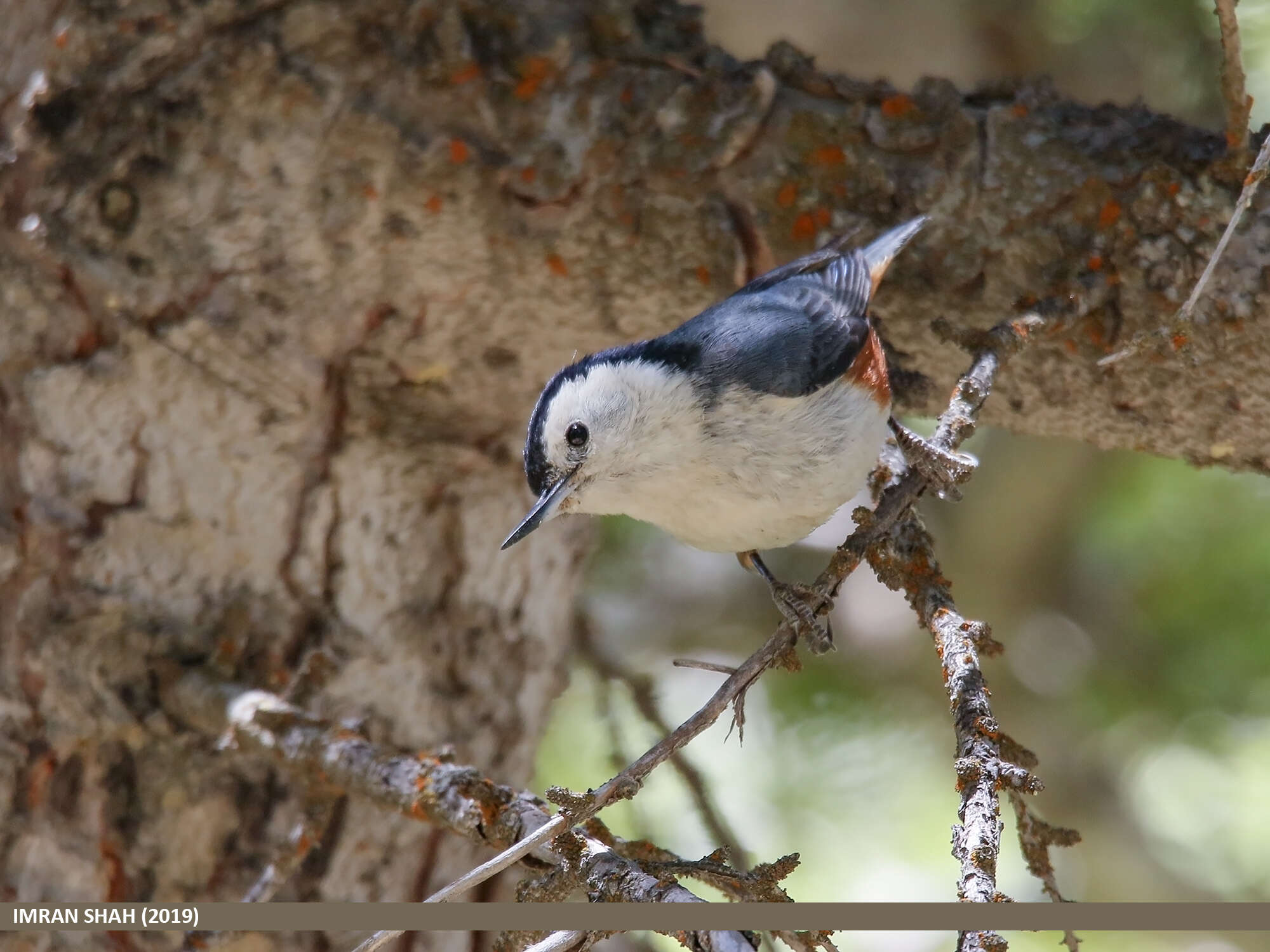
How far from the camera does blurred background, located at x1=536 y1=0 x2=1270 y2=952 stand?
7.72 feet

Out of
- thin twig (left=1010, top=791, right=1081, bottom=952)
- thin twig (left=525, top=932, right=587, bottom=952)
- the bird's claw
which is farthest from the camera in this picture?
the bird's claw

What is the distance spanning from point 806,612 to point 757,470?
194 millimetres

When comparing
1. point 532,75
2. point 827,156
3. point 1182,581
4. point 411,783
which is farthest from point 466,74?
point 1182,581

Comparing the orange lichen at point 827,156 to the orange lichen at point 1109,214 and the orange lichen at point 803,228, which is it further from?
the orange lichen at point 1109,214

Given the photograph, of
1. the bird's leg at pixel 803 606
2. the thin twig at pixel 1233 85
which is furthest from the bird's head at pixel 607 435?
the thin twig at pixel 1233 85

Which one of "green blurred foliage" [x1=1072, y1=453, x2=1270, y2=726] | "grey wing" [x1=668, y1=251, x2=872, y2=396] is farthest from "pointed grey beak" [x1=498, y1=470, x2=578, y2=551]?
"green blurred foliage" [x1=1072, y1=453, x2=1270, y2=726]

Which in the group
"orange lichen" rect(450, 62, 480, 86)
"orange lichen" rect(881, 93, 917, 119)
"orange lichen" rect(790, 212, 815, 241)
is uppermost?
"orange lichen" rect(450, 62, 480, 86)

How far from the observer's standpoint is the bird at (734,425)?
1469 millimetres

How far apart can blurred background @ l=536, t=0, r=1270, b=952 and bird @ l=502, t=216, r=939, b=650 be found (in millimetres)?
867

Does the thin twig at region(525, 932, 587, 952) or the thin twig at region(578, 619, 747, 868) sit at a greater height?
the thin twig at region(578, 619, 747, 868)

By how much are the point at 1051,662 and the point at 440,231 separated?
5.46 ft

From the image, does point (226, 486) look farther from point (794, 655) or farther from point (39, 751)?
point (794, 655)

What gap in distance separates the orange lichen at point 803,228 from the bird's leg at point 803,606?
48 cm

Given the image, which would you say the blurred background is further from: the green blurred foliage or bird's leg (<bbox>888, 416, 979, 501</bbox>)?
bird's leg (<bbox>888, 416, 979, 501</bbox>)
